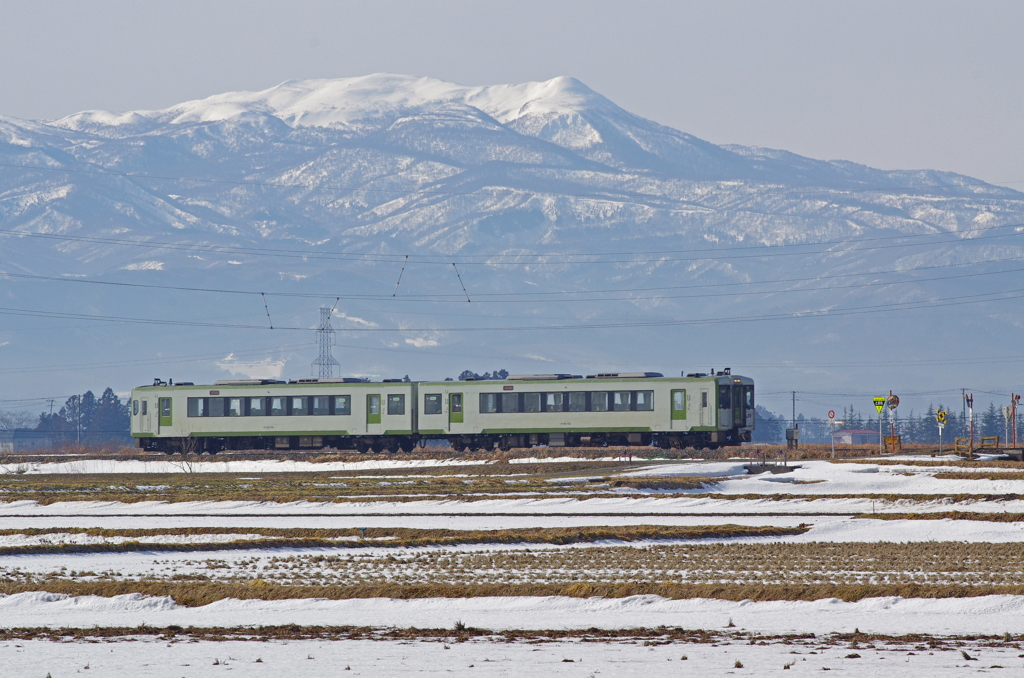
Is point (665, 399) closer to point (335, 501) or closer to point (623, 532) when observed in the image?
point (335, 501)

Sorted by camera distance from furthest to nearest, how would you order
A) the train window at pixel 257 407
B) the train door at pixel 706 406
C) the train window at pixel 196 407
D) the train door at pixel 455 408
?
the train window at pixel 196 407
the train window at pixel 257 407
the train door at pixel 455 408
the train door at pixel 706 406

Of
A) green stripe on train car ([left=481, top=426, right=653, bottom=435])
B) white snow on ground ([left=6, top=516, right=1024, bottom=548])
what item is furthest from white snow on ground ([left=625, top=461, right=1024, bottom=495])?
green stripe on train car ([left=481, top=426, right=653, bottom=435])

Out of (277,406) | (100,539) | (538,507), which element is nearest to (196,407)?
(277,406)

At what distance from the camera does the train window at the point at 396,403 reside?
70.5m

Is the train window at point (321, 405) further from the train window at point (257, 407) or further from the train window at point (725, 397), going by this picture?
the train window at point (725, 397)

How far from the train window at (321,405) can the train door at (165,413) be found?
8104 millimetres

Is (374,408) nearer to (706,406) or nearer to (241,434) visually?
(241,434)

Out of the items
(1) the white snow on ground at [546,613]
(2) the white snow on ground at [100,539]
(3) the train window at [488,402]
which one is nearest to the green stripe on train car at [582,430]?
(3) the train window at [488,402]

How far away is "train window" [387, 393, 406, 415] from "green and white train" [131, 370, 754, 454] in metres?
0.05

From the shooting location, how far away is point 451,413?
70188mm

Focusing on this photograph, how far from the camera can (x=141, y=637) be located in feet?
61.7

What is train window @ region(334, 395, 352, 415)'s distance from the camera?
71.2m

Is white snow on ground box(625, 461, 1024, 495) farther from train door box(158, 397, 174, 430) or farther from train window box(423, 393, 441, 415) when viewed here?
train door box(158, 397, 174, 430)

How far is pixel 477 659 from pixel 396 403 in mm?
54186
